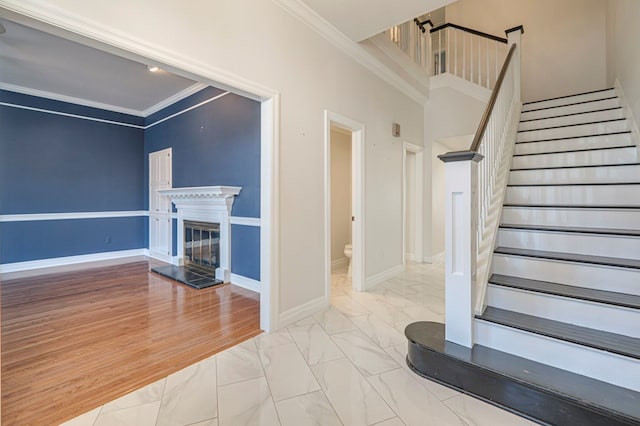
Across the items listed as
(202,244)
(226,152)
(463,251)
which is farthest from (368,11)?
(202,244)

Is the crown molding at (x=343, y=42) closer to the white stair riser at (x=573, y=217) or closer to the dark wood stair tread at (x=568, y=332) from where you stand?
the white stair riser at (x=573, y=217)

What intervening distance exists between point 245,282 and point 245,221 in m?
0.83

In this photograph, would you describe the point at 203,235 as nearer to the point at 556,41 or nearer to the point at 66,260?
the point at 66,260

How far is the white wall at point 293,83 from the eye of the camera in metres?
1.73

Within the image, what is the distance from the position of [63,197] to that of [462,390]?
6639 mm

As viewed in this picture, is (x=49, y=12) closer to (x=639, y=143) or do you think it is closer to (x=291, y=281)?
(x=291, y=281)

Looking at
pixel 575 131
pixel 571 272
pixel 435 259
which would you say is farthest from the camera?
pixel 435 259

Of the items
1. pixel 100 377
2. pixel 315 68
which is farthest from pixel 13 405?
pixel 315 68

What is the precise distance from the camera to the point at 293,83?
2701 mm

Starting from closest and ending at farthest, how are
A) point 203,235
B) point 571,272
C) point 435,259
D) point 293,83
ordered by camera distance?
point 571,272, point 293,83, point 203,235, point 435,259

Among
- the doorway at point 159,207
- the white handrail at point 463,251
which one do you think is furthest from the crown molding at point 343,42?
the doorway at point 159,207

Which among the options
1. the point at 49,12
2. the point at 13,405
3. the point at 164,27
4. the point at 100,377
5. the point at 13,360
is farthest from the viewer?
the point at 13,360

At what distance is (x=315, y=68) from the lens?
116 inches

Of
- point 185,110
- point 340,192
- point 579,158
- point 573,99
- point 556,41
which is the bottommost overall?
point 340,192
